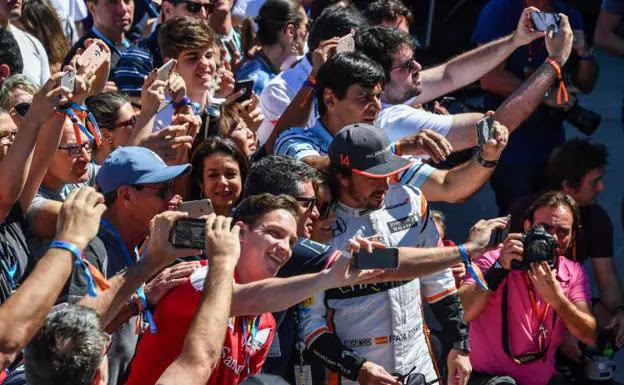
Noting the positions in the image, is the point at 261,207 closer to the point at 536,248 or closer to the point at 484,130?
the point at 484,130

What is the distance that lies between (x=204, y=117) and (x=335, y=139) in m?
1.26

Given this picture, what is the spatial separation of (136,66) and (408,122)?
5.96 feet

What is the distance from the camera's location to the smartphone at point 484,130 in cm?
525

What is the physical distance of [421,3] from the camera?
10.5m

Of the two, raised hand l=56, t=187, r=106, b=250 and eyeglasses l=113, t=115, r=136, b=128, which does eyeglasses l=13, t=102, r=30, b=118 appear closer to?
eyeglasses l=113, t=115, r=136, b=128

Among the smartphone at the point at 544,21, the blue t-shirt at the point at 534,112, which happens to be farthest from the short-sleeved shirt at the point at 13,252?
the blue t-shirt at the point at 534,112

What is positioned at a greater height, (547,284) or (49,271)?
(49,271)


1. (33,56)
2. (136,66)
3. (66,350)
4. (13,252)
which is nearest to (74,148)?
(13,252)

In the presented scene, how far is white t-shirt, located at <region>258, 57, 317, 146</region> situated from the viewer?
673 centimetres

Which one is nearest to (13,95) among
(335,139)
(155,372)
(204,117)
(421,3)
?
(204,117)

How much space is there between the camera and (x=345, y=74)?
5520 millimetres

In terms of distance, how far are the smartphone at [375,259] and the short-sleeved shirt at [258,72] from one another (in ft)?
11.8

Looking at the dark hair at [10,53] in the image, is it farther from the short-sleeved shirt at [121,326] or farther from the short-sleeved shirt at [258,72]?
the short-sleeved shirt at [121,326]

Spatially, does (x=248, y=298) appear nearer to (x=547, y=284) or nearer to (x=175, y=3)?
(x=547, y=284)
